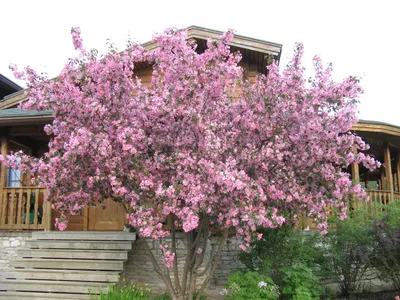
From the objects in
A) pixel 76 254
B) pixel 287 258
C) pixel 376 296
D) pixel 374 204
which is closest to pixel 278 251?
pixel 287 258

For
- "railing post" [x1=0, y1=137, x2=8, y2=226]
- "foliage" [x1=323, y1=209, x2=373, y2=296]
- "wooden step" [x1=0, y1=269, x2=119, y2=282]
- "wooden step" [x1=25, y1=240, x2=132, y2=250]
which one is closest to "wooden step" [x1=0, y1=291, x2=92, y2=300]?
"wooden step" [x1=0, y1=269, x2=119, y2=282]

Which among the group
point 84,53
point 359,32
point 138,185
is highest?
point 359,32

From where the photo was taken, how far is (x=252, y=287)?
6344mm

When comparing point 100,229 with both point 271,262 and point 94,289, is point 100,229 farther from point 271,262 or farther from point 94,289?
point 271,262

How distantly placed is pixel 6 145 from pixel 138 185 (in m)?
5.56

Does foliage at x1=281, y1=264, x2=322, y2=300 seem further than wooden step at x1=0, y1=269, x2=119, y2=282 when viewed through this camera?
No

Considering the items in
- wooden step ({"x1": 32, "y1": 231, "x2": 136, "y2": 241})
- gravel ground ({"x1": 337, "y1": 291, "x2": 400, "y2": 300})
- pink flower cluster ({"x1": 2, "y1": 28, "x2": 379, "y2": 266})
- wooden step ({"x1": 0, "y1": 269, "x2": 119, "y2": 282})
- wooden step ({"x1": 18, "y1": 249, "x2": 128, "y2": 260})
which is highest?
pink flower cluster ({"x1": 2, "y1": 28, "x2": 379, "y2": 266})

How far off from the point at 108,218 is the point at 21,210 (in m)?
2.00

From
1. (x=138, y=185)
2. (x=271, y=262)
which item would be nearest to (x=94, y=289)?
(x=138, y=185)

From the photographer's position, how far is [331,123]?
5898mm

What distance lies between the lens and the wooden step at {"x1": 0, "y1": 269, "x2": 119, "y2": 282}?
7.32m

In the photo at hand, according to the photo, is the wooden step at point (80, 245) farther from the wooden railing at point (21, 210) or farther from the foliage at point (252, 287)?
the foliage at point (252, 287)

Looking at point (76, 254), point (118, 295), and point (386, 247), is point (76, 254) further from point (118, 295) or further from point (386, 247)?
point (386, 247)

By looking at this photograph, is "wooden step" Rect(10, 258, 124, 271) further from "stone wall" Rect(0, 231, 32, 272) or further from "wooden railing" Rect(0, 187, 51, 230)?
"wooden railing" Rect(0, 187, 51, 230)
